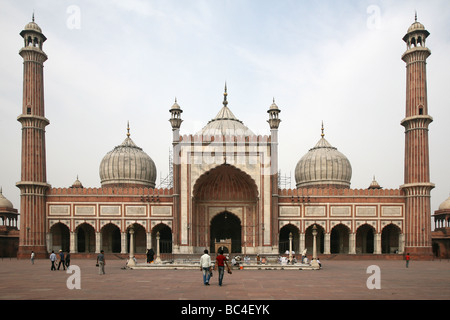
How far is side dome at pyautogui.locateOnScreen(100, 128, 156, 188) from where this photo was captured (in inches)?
1540

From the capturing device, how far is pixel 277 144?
3331 centimetres

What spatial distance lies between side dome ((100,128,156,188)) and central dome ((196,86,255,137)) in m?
6.65

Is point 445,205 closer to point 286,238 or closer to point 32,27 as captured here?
point 286,238

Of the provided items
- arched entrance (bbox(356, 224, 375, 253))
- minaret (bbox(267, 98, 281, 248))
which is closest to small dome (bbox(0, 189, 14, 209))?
minaret (bbox(267, 98, 281, 248))

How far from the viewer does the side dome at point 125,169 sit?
128ft

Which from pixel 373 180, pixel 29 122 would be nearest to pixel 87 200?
pixel 29 122

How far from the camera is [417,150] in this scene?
32969 millimetres

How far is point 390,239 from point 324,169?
7699 millimetres

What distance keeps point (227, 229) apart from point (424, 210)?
14460mm

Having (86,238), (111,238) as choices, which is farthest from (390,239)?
(86,238)

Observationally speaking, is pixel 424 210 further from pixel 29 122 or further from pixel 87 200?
pixel 29 122

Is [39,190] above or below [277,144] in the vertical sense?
below

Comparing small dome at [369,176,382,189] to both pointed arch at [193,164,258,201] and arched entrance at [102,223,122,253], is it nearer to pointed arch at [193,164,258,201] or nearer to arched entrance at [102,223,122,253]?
pointed arch at [193,164,258,201]

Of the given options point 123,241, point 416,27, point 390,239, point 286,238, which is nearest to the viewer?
point 123,241
